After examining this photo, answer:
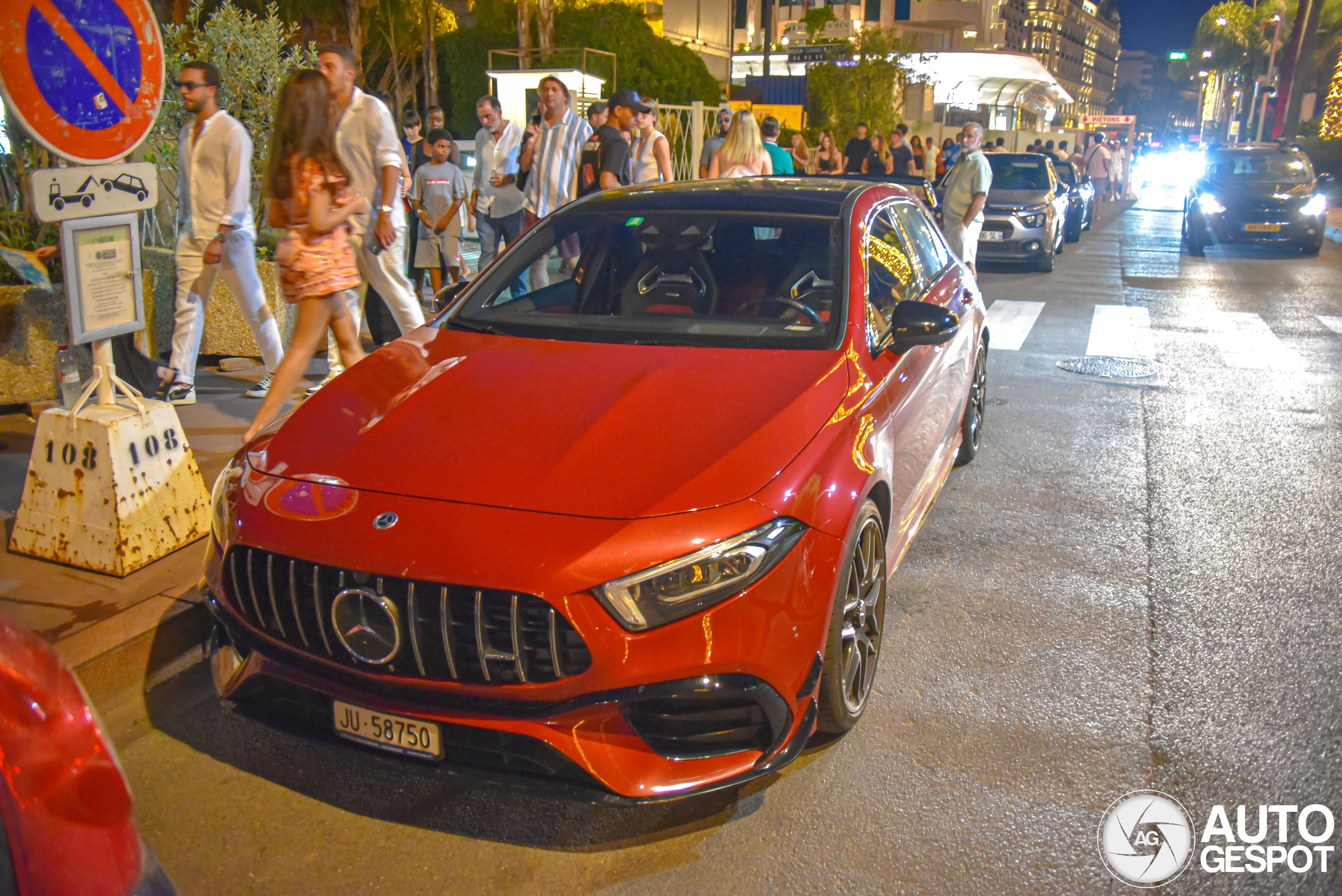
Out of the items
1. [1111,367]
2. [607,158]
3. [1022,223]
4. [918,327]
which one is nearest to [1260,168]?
[1022,223]

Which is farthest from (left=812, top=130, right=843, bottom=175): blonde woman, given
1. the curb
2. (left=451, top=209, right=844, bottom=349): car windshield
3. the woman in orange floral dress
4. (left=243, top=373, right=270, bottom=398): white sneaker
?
the curb

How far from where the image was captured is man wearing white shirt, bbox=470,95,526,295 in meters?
8.86

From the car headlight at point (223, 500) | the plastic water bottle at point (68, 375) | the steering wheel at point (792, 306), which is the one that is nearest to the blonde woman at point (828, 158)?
the steering wheel at point (792, 306)

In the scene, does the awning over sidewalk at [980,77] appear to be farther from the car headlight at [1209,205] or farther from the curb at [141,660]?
the curb at [141,660]

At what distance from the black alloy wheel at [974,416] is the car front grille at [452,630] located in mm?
3633

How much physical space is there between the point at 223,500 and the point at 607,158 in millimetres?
6355

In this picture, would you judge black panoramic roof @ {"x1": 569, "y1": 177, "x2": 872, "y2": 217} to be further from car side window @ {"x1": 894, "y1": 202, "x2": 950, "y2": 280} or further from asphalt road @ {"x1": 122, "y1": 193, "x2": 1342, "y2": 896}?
asphalt road @ {"x1": 122, "y1": 193, "x2": 1342, "y2": 896}

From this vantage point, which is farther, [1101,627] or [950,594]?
[950,594]

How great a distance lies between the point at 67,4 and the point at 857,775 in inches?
148

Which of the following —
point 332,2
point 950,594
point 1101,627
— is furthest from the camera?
point 332,2

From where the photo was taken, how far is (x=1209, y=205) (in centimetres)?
1736

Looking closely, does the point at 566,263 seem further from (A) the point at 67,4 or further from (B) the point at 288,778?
(B) the point at 288,778

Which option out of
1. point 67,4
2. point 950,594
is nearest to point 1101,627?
point 950,594

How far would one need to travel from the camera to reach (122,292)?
4383 millimetres
